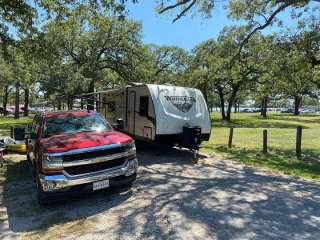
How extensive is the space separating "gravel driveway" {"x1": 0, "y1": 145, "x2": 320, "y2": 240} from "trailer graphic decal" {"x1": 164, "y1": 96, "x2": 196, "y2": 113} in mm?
3346

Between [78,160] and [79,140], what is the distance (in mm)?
510

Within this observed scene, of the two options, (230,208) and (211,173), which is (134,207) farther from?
(211,173)

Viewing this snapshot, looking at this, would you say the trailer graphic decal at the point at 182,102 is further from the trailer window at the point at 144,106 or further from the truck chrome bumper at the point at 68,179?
the truck chrome bumper at the point at 68,179

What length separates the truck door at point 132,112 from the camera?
38.3 feet

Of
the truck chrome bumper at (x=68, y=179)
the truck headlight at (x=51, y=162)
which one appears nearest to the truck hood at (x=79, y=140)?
the truck headlight at (x=51, y=162)

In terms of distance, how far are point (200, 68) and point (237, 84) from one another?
511 centimetres

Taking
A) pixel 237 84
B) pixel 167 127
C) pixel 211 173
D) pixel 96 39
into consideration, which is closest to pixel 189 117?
pixel 167 127

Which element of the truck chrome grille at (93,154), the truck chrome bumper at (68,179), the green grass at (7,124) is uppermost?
the truck chrome grille at (93,154)

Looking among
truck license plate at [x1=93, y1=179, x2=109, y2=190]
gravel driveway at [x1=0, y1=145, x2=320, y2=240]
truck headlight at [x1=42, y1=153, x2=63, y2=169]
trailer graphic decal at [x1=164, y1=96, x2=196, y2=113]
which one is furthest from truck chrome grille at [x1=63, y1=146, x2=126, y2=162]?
trailer graphic decal at [x1=164, y1=96, x2=196, y2=113]

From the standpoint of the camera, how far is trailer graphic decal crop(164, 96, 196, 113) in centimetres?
1034

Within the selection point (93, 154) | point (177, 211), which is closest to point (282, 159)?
point (177, 211)

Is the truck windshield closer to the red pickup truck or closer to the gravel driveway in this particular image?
the red pickup truck

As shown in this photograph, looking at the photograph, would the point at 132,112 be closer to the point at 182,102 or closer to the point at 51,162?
the point at 182,102

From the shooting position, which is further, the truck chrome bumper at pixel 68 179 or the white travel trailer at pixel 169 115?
the white travel trailer at pixel 169 115
